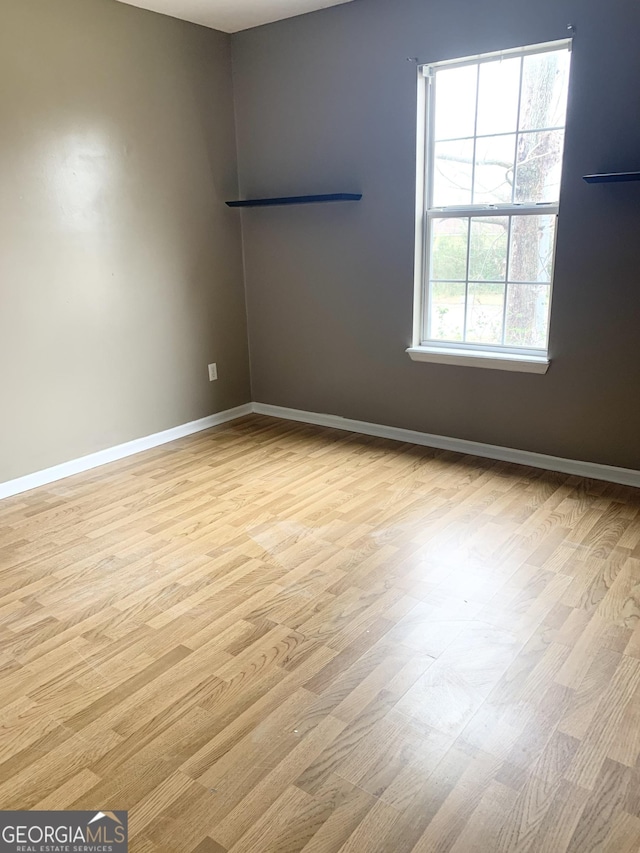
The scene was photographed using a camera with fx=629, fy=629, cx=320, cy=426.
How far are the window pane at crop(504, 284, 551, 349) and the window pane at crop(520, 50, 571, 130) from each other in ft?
2.70

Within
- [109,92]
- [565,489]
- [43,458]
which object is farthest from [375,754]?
[109,92]

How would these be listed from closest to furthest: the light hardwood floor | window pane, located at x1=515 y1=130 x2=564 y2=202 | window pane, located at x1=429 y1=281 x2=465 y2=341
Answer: the light hardwood floor < window pane, located at x1=515 y1=130 x2=564 y2=202 < window pane, located at x1=429 y1=281 x2=465 y2=341

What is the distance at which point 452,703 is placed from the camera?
5.97 ft

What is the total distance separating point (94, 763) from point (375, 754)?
733 millimetres

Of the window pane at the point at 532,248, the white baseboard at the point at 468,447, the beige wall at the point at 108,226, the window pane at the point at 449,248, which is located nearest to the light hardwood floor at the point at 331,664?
the white baseboard at the point at 468,447

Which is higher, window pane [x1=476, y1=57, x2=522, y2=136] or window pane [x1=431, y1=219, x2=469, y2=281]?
window pane [x1=476, y1=57, x2=522, y2=136]

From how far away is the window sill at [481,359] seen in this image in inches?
136

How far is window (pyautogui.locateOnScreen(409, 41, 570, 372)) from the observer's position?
3.24 meters

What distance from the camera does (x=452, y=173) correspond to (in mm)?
3596

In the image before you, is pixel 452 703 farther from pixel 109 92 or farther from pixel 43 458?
pixel 109 92

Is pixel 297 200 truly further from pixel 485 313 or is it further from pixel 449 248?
pixel 485 313

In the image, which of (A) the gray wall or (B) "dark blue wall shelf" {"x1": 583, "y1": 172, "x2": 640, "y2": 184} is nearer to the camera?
(B) "dark blue wall shelf" {"x1": 583, "y1": 172, "x2": 640, "y2": 184}

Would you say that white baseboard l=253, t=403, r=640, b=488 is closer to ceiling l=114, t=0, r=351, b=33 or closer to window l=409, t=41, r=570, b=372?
window l=409, t=41, r=570, b=372

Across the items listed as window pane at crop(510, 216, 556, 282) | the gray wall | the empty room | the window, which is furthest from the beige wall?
window pane at crop(510, 216, 556, 282)
